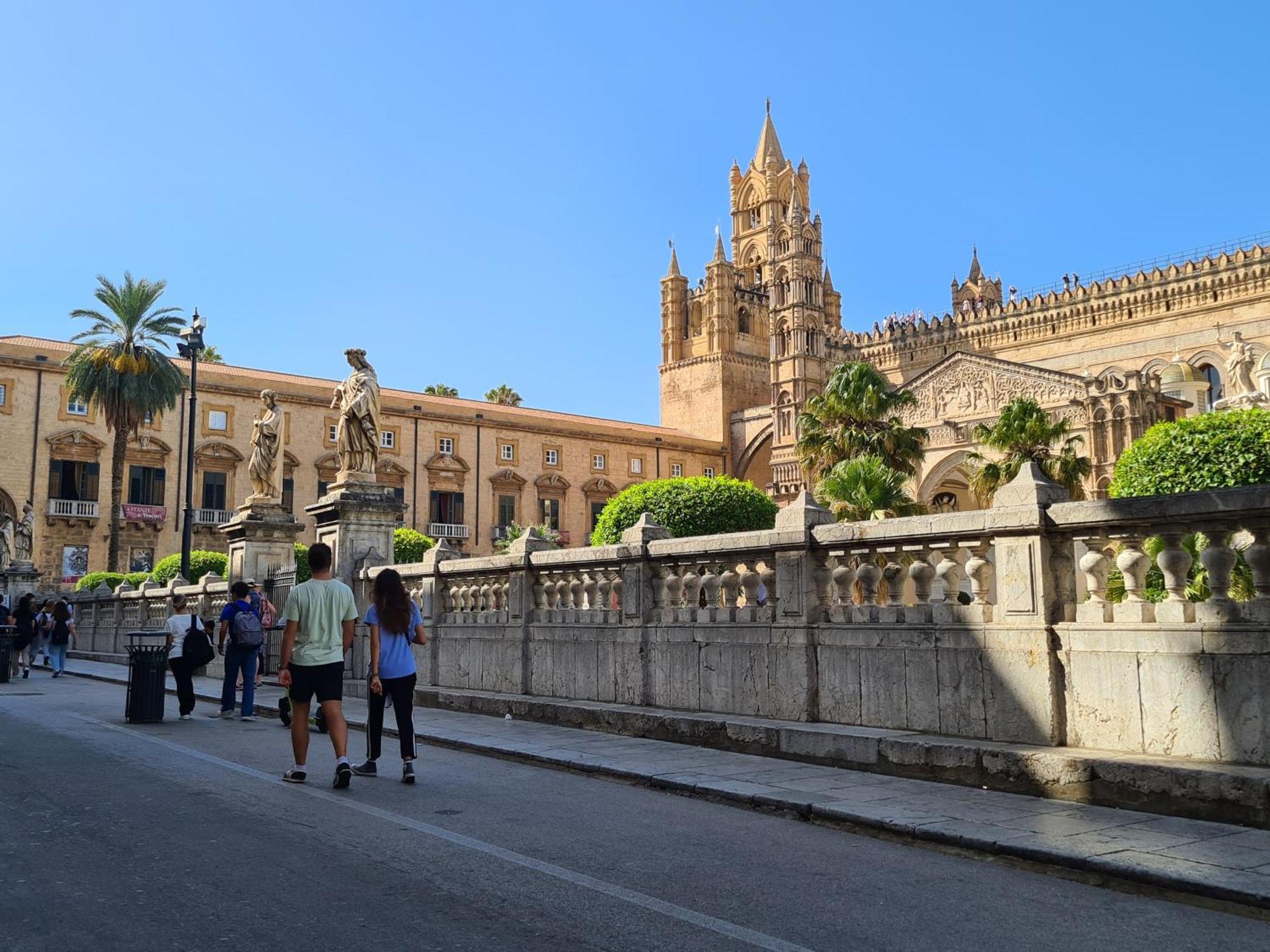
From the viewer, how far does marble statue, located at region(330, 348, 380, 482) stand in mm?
15688

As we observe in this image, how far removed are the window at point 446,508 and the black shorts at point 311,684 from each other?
52049 mm

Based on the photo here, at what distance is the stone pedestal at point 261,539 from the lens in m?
19.2

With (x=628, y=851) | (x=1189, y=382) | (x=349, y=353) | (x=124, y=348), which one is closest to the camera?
(x=628, y=851)

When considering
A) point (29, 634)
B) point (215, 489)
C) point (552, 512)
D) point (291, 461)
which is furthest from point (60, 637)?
point (552, 512)

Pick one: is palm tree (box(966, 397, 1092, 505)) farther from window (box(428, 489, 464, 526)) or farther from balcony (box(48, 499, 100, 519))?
balcony (box(48, 499, 100, 519))

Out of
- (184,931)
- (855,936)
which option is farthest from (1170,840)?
(184,931)

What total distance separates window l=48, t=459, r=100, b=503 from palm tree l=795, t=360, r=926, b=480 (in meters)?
34.4

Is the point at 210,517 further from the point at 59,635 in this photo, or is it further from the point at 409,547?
the point at 59,635

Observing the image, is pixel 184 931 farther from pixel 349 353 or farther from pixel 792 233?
pixel 792 233

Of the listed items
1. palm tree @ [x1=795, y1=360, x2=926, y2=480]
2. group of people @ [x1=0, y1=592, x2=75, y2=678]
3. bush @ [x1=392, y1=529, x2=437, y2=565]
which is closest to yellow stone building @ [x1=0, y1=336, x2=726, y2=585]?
bush @ [x1=392, y1=529, x2=437, y2=565]

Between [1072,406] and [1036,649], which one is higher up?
[1072,406]

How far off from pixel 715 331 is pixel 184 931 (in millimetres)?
75937

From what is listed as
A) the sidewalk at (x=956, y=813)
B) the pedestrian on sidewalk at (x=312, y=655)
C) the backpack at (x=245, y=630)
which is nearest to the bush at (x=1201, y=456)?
the sidewalk at (x=956, y=813)

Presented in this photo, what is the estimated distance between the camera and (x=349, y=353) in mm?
15867
